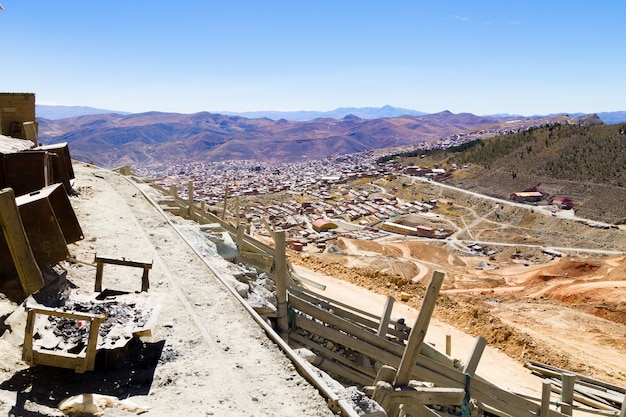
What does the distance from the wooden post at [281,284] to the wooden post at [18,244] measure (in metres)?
3.16

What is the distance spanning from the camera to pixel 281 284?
7.35 meters

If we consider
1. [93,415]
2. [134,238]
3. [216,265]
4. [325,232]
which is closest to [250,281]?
[216,265]

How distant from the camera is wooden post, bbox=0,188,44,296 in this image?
16.4 ft

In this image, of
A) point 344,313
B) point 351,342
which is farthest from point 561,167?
point 351,342

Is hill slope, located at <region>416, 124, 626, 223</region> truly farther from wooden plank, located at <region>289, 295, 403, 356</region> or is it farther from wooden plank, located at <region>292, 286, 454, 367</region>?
wooden plank, located at <region>289, 295, 403, 356</region>

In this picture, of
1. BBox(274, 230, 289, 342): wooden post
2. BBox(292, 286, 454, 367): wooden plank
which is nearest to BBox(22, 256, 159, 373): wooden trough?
BBox(274, 230, 289, 342): wooden post

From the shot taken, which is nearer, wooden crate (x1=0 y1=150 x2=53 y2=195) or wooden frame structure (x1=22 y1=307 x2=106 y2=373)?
wooden frame structure (x1=22 y1=307 x2=106 y2=373)

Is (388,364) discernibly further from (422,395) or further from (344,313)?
(422,395)

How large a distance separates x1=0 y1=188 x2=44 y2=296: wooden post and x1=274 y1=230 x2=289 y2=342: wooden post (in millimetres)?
3156

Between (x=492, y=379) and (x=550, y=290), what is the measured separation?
1536cm

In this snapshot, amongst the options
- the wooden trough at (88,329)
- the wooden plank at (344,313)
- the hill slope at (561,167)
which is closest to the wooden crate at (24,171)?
the wooden trough at (88,329)

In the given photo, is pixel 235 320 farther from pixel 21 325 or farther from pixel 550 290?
pixel 550 290

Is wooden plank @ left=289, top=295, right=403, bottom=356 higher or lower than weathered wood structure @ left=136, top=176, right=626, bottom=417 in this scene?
higher

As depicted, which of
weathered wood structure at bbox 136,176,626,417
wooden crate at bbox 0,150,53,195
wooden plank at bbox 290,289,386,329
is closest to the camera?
weathered wood structure at bbox 136,176,626,417
